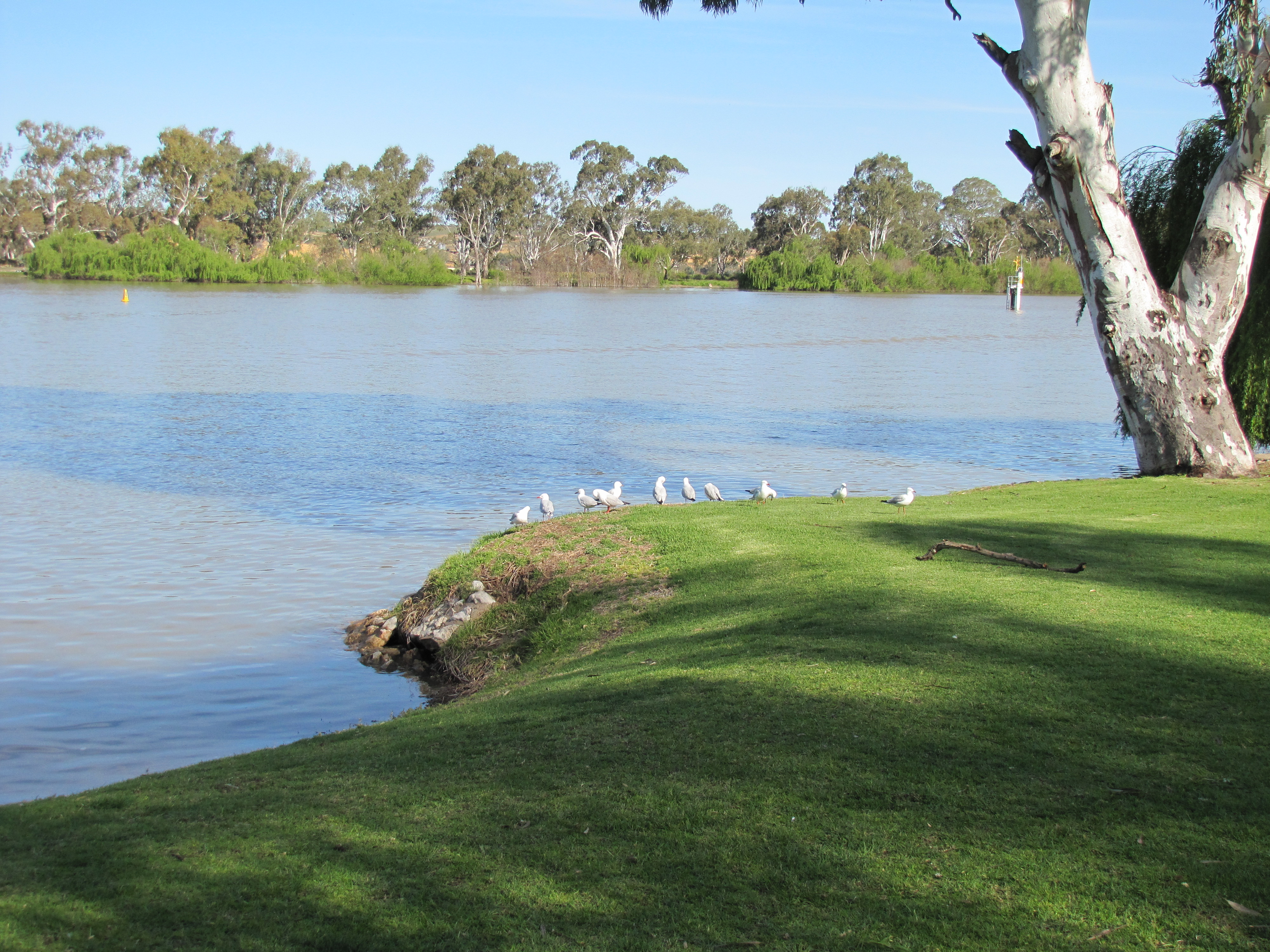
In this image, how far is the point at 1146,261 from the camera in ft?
44.0

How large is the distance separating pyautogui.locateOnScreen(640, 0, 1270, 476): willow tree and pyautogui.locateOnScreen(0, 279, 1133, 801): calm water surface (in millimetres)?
5532

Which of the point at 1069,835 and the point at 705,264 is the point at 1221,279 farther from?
the point at 705,264

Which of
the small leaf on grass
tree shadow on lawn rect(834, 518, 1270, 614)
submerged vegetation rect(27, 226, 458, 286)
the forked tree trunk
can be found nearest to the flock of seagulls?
tree shadow on lawn rect(834, 518, 1270, 614)

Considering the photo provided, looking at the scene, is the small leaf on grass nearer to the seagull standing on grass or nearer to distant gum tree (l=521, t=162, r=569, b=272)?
the seagull standing on grass

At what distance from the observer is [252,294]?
295ft

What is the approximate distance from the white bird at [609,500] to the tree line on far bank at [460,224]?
10059 cm

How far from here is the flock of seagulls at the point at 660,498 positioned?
488 inches

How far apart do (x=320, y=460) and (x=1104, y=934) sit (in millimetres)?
18900

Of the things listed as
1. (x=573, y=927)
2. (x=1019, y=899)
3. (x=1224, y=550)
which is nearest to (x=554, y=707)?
(x=573, y=927)

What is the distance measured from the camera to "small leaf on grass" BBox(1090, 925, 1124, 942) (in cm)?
349

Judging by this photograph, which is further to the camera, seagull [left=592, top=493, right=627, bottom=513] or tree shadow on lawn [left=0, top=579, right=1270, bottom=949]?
seagull [left=592, top=493, right=627, bottom=513]

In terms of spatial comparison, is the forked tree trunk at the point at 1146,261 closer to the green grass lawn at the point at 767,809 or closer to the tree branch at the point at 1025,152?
the tree branch at the point at 1025,152

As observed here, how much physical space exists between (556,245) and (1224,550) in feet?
378

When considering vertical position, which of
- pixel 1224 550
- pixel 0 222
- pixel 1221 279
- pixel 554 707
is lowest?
pixel 554 707
